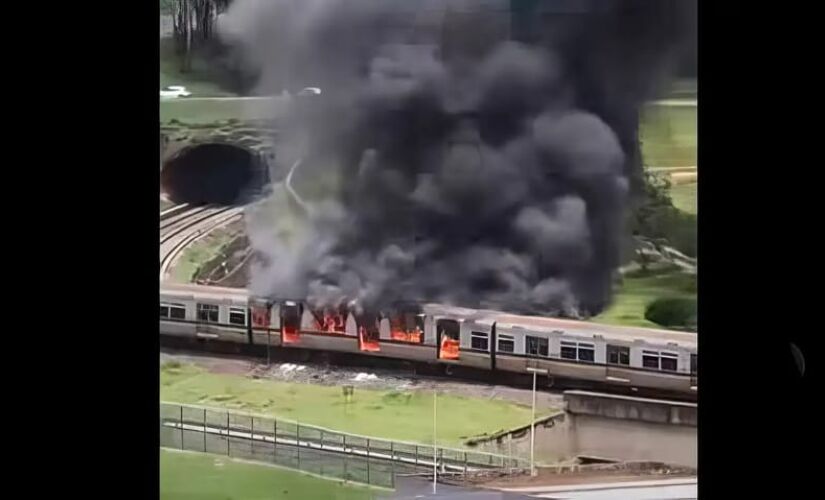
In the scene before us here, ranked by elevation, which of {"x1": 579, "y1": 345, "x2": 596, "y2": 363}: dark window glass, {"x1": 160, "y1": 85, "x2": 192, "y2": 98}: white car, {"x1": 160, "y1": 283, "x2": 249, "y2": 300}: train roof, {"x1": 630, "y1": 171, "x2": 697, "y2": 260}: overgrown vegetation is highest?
{"x1": 160, "y1": 85, "x2": 192, "y2": 98}: white car

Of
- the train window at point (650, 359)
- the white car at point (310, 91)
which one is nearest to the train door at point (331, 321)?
the white car at point (310, 91)

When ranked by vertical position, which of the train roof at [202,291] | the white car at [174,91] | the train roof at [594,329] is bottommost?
the train roof at [594,329]

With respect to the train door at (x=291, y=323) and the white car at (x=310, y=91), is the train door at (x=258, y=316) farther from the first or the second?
the white car at (x=310, y=91)

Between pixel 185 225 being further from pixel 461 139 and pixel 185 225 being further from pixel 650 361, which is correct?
pixel 650 361

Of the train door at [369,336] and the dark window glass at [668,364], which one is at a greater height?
the train door at [369,336]

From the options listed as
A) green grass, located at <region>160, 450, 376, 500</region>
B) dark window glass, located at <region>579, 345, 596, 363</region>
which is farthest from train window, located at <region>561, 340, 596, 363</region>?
green grass, located at <region>160, 450, 376, 500</region>

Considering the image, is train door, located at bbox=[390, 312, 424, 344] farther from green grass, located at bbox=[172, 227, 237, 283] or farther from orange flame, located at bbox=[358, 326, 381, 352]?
green grass, located at bbox=[172, 227, 237, 283]
